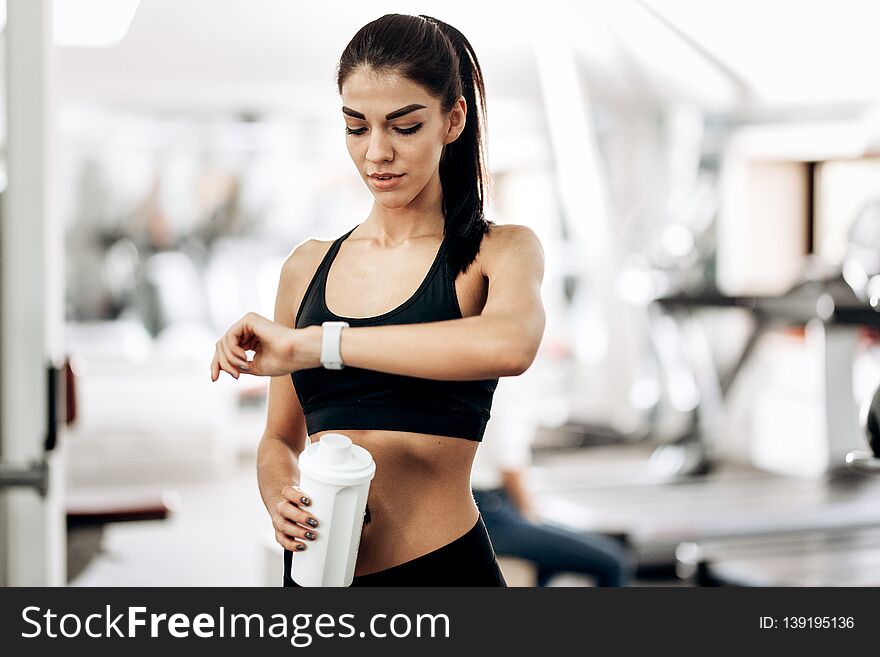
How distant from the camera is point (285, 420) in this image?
1266 mm

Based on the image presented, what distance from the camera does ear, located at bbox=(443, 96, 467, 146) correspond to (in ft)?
3.85

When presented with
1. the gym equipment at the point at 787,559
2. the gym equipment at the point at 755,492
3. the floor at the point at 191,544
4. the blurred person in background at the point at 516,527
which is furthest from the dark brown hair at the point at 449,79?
the gym equipment at the point at 755,492

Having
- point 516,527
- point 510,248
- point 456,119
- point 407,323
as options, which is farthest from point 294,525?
point 516,527

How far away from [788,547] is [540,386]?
10.6 feet

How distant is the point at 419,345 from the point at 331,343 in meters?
0.09

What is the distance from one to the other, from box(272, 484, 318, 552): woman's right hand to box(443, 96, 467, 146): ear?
1.43 feet

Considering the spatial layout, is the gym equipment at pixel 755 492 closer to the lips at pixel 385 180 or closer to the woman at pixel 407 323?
the woman at pixel 407 323

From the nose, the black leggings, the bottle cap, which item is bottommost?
the black leggings

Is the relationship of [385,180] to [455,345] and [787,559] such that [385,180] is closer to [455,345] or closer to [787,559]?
[455,345]

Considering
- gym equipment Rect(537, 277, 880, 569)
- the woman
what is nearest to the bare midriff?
the woman

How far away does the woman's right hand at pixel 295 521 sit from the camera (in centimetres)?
110

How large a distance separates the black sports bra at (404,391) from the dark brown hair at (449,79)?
0.15 feet

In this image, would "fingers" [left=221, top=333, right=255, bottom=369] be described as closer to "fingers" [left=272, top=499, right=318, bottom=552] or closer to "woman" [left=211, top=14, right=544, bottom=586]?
"woman" [left=211, top=14, right=544, bottom=586]

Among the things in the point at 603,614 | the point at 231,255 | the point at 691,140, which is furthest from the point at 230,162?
the point at 603,614
